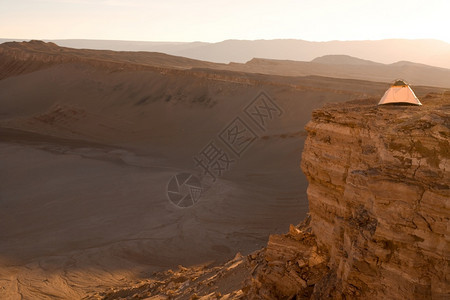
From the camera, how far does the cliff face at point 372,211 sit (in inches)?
134

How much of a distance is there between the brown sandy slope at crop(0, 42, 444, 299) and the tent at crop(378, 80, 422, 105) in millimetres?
6403

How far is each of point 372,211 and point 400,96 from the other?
5.91 ft

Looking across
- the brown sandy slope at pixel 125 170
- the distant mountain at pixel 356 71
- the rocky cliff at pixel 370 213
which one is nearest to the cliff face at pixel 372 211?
the rocky cliff at pixel 370 213

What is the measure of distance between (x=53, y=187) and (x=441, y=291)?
14708 mm

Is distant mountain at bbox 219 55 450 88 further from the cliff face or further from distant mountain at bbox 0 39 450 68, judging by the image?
distant mountain at bbox 0 39 450 68

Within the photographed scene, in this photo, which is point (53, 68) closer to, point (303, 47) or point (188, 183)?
point (188, 183)

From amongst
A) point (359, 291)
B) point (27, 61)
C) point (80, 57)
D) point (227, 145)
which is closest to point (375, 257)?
point (359, 291)

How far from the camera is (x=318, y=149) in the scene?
16.3ft

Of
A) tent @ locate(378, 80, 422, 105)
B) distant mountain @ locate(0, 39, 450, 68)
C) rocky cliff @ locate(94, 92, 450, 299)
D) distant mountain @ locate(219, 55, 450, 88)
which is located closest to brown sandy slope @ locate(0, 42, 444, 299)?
rocky cliff @ locate(94, 92, 450, 299)

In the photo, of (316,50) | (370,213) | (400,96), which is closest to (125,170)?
(400,96)

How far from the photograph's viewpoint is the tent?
195 inches

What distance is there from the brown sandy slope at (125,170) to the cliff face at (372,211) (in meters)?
5.54

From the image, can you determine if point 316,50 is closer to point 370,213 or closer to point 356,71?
point 356,71

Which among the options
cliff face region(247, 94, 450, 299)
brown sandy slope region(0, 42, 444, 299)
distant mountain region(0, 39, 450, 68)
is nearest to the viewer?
cliff face region(247, 94, 450, 299)
